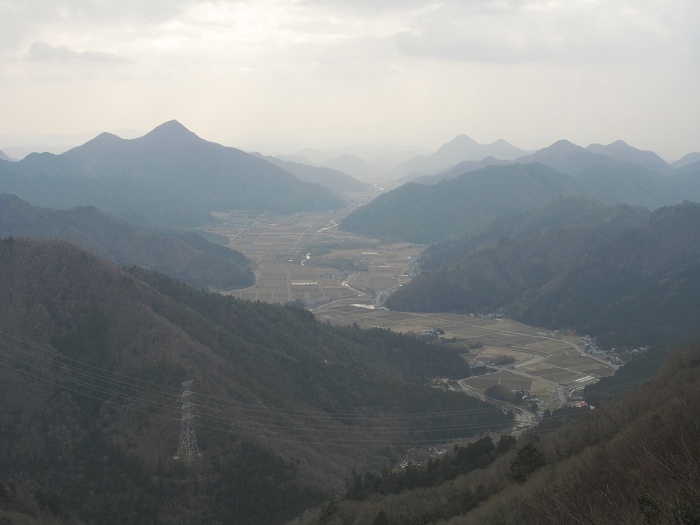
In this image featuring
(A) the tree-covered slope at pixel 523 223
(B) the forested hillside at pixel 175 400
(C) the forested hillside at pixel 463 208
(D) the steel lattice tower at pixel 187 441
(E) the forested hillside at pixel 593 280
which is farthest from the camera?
(C) the forested hillside at pixel 463 208

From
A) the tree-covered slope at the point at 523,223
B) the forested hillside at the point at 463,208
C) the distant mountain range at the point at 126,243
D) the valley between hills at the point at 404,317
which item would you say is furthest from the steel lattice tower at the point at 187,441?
the forested hillside at the point at 463,208

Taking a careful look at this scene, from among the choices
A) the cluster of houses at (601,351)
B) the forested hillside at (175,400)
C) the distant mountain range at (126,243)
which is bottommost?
the cluster of houses at (601,351)

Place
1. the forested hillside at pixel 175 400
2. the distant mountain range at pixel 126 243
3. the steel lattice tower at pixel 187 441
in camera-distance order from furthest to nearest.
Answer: the distant mountain range at pixel 126 243, the steel lattice tower at pixel 187 441, the forested hillside at pixel 175 400

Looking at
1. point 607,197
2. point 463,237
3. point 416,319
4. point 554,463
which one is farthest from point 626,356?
point 607,197

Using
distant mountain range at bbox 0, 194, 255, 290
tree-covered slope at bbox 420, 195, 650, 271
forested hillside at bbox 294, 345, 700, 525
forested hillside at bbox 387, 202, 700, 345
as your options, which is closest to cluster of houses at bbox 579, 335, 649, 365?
forested hillside at bbox 387, 202, 700, 345

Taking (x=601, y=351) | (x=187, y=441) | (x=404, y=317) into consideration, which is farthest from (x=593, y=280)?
(x=187, y=441)

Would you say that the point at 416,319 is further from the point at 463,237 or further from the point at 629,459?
the point at 629,459

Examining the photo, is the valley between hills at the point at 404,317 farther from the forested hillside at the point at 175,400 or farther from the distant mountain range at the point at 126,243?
the distant mountain range at the point at 126,243
